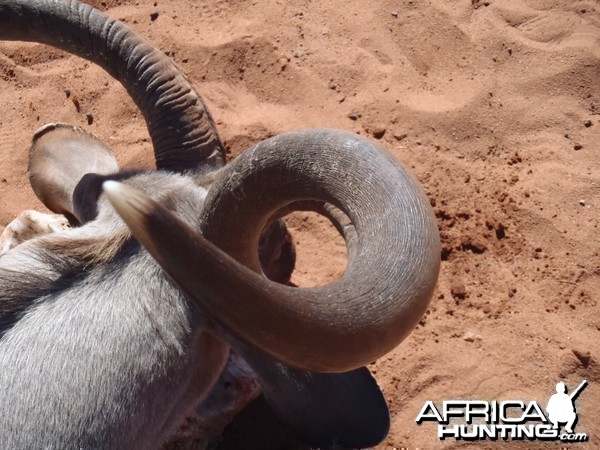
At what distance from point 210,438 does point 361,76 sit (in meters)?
2.66

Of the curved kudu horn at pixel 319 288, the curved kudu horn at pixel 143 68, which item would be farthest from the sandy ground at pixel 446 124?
A: the curved kudu horn at pixel 319 288

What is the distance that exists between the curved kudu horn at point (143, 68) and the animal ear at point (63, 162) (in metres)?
0.87

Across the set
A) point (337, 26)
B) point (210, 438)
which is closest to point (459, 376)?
point (210, 438)

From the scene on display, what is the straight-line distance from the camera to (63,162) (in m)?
3.60

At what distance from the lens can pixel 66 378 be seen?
227cm

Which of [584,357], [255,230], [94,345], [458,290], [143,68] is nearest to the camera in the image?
[255,230]

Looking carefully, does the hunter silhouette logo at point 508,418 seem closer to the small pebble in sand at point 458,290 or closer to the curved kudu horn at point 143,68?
the small pebble in sand at point 458,290

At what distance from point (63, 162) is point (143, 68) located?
1196 millimetres

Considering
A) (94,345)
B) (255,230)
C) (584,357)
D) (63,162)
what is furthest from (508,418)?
(63,162)

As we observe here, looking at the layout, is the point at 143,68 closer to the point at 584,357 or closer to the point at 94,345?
the point at 94,345

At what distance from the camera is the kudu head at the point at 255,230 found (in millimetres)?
1420

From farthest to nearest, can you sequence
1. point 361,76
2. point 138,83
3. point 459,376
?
point 361,76 → point 459,376 → point 138,83

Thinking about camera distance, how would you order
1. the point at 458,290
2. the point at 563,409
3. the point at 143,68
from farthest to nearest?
the point at 458,290 → the point at 563,409 → the point at 143,68

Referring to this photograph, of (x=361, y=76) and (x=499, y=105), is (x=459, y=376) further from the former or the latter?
(x=361, y=76)
